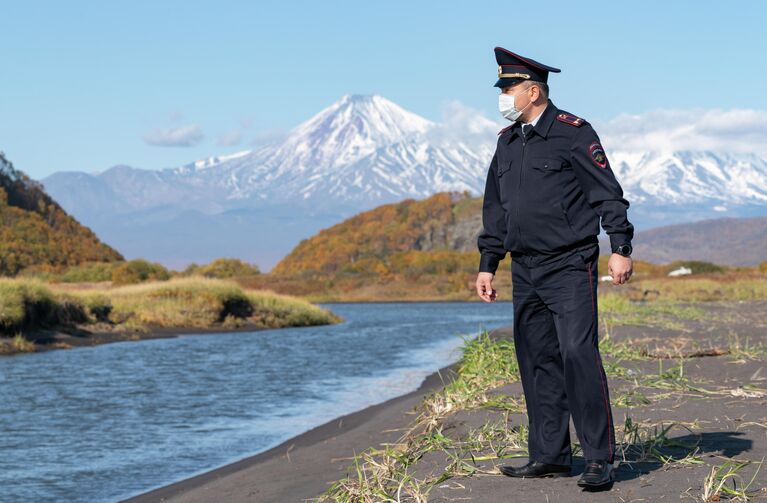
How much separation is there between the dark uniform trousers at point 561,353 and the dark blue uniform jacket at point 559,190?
0.33 feet

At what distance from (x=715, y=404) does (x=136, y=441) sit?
18.4 feet

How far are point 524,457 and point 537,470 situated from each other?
54cm

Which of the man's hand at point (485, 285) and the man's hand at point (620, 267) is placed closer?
the man's hand at point (620, 267)

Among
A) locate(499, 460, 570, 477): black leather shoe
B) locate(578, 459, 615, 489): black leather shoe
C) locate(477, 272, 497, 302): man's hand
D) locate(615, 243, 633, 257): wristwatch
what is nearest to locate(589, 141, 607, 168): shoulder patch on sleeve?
locate(615, 243, 633, 257): wristwatch

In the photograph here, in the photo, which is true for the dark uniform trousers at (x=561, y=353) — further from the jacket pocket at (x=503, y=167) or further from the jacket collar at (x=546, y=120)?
the jacket collar at (x=546, y=120)

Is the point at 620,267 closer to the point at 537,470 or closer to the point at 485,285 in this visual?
the point at 485,285

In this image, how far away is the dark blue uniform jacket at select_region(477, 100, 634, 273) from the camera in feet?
17.1

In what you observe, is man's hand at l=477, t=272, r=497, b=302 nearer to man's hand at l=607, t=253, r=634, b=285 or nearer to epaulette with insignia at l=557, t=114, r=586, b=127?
man's hand at l=607, t=253, r=634, b=285

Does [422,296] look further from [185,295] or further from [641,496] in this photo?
[641,496]

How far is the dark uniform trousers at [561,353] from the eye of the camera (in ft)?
17.2

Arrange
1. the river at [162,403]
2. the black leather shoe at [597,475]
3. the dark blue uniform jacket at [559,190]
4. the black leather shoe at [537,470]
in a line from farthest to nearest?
the river at [162,403]
the black leather shoe at [537,470]
the dark blue uniform jacket at [559,190]
the black leather shoe at [597,475]

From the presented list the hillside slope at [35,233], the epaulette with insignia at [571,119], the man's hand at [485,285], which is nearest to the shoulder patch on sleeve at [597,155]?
the epaulette with insignia at [571,119]

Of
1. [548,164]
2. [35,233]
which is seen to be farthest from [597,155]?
[35,233]

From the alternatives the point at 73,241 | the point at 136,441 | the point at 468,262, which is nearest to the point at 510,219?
the point at 136,441
